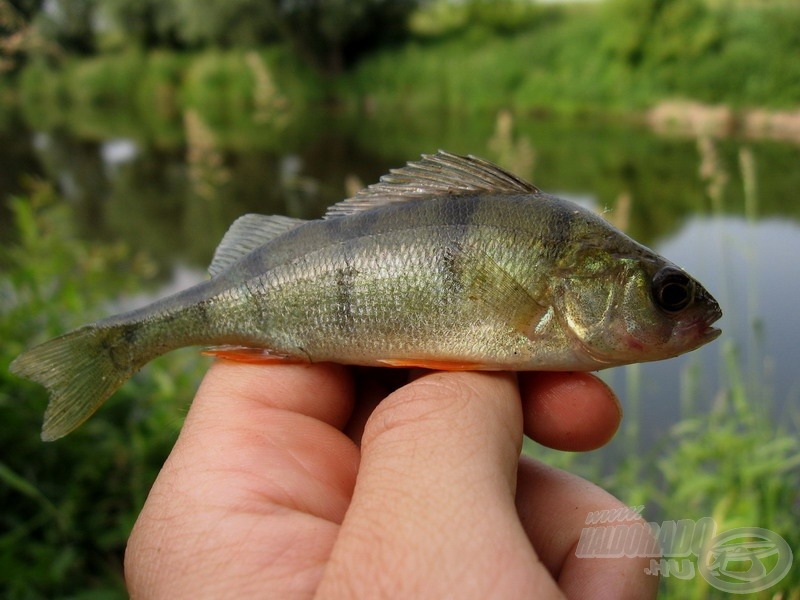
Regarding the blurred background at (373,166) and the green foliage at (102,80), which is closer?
the blurred background at (373,166)

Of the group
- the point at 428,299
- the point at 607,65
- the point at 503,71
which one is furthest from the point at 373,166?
the point at 428,299

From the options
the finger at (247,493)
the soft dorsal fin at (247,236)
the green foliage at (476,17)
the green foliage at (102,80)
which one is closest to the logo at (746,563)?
the finger at (247,493)

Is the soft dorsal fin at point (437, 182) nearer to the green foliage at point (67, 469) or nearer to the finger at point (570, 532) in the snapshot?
the finger at point (570, 532)

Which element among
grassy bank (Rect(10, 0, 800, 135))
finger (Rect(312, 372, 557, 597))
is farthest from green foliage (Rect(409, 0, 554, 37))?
finger (Rect(312, 372, 557, 597))

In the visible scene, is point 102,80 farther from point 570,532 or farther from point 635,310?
point 570,532

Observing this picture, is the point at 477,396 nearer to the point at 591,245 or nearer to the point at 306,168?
the point at 591,245
